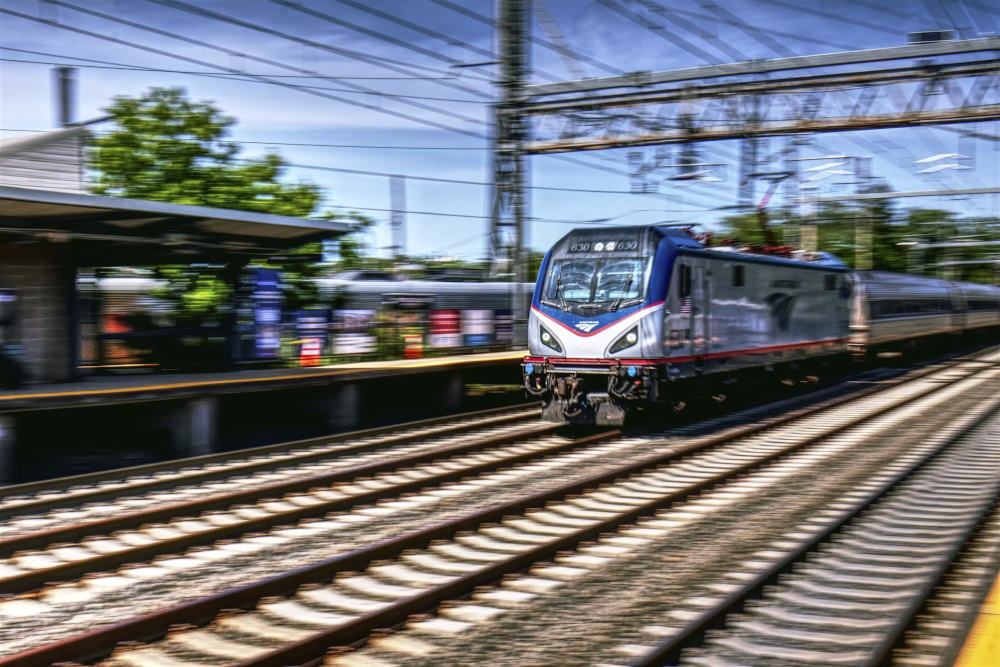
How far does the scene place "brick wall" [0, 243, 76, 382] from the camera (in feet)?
44.3

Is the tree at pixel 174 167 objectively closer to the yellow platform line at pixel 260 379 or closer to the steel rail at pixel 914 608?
the yellow platform line at pixel 260 379

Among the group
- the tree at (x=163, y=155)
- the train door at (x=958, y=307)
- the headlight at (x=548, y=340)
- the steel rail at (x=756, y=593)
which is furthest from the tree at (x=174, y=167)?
the train door at (x=958, y=307)

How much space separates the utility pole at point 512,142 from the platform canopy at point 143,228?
5250 millimetres

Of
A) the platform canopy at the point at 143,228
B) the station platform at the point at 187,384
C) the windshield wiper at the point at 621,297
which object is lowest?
the station platform at the point at 187,384

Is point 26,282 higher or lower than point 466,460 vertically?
higher

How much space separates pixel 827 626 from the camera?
5.56m

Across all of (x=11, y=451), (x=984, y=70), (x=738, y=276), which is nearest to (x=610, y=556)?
(x=11, y=451)

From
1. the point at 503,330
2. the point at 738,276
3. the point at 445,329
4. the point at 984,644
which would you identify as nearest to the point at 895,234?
the point at 503,330

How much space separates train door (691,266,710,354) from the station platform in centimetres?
519

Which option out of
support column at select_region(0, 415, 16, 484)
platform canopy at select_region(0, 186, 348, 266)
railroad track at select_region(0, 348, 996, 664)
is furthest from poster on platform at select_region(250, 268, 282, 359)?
railroad track at select_region(0, 348, 996, 664)

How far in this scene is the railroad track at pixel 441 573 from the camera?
5125 mm

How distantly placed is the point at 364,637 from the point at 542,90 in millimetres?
15930

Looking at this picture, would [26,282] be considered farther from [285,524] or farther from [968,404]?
[968,404]

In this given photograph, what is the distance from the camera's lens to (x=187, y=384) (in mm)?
13391
